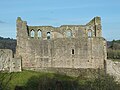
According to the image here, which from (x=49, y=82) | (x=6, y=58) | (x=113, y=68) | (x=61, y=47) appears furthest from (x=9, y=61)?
(x=113, y=68)

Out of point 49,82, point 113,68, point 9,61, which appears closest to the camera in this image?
point 49,82

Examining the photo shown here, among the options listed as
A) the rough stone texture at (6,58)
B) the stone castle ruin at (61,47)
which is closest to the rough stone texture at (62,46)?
the stone castle ruin at (61,47)

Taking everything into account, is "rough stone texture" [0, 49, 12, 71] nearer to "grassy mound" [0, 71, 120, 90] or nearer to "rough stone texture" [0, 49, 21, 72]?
"rough stone texture" [0, 49, 21, 72]

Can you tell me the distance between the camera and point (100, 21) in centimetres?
3275

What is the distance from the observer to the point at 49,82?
2488cm

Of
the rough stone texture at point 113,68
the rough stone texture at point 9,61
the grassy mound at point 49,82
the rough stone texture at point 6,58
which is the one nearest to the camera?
the grassy mound at point 49,82

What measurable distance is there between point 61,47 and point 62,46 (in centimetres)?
14

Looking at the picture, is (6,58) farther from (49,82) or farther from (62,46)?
(49,82)

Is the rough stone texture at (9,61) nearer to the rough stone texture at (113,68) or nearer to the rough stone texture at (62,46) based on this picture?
the rough stone texture at (62,46)

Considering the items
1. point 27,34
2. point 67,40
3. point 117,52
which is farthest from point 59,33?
point 117,52

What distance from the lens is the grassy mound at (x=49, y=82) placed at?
22109mm

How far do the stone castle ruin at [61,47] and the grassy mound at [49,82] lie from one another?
5.37 ft

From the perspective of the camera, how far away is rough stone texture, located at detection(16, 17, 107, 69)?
32625mm

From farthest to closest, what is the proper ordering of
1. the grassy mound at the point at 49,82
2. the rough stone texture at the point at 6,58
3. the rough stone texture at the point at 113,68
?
the rough stone texture at the point at 113,68, the rough stone texture at the point at 6,58, the grassy mound at the point at 49,82
